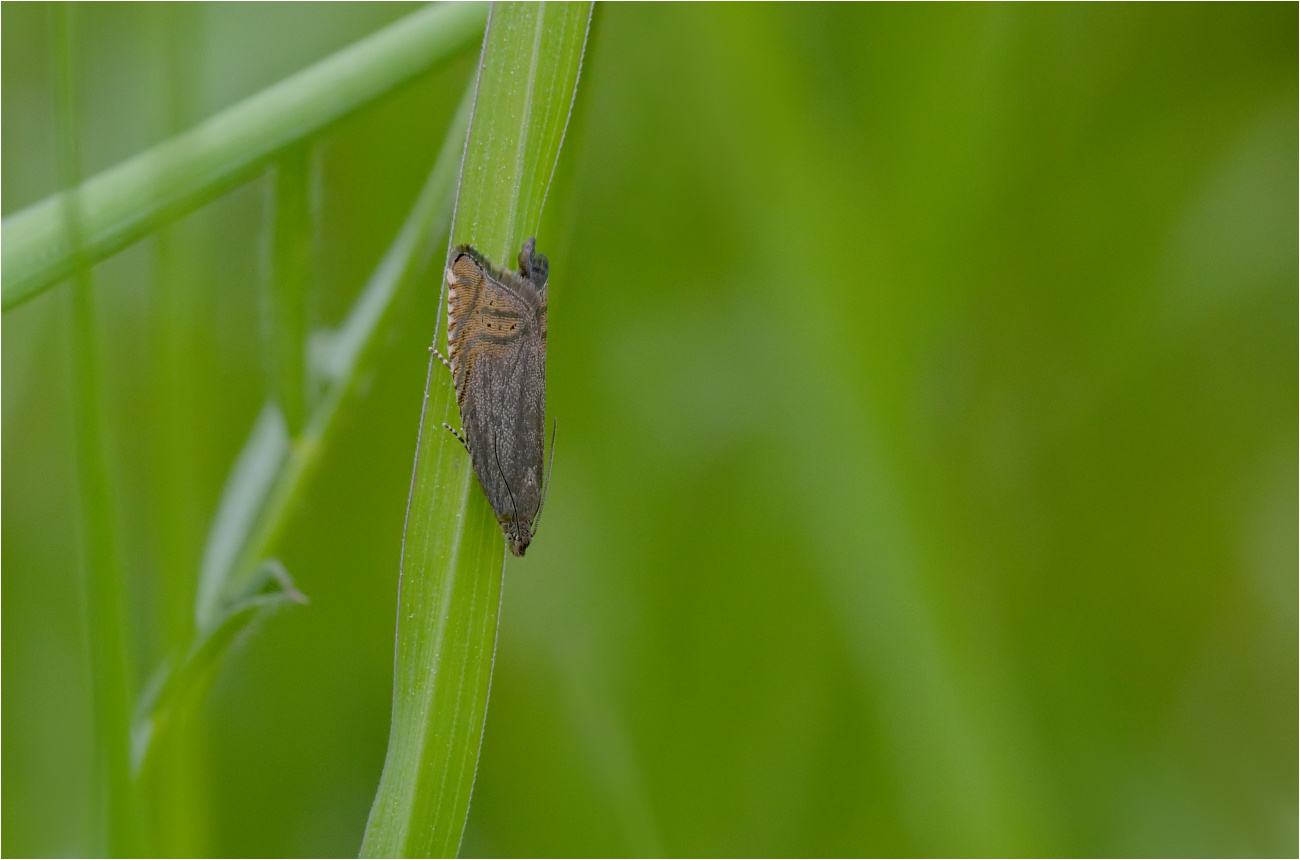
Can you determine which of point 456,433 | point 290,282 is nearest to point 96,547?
point 456,433

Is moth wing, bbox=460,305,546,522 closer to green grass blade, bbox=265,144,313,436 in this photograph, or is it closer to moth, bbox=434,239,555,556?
moth, bbox=434,239,555,556

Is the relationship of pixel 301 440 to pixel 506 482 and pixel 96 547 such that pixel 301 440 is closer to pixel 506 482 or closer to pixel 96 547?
pixel 506 482

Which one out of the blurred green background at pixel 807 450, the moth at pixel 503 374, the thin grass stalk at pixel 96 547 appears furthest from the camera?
the blurred green background at pixel 807 450

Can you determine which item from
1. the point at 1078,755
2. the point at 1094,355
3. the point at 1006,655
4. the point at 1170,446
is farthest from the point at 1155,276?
the point at 1078,755

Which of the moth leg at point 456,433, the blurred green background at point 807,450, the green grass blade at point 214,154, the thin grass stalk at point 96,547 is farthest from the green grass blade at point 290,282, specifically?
the blurred green background at point 807,450

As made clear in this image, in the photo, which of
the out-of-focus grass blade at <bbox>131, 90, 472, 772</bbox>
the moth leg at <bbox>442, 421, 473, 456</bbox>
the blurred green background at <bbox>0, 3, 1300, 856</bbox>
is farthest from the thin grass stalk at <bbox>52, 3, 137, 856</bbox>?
the blurred green background at <bbox>0, 3, 1300, 856</bbox>

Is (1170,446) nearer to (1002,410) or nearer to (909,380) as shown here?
(1002,410)

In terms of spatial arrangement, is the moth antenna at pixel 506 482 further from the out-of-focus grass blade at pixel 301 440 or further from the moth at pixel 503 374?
the out-of-focus grass blade at pixel 301 440
